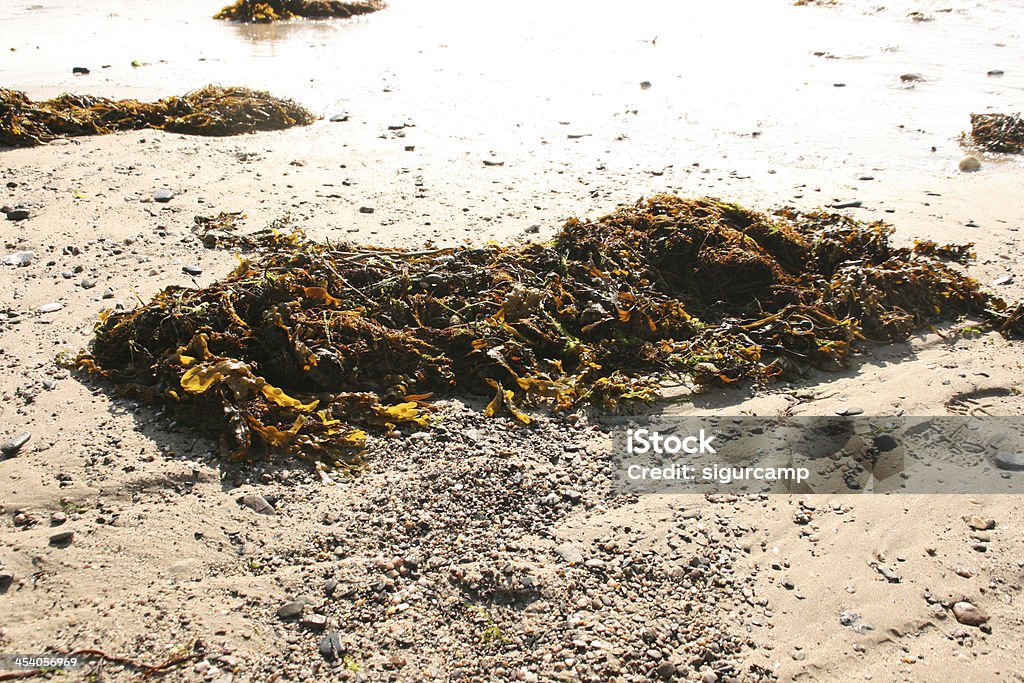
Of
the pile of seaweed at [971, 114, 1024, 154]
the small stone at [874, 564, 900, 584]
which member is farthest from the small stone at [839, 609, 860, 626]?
the pile of seaweed at [971, 114, 1024, 154]

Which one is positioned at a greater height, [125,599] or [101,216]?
[101,216]

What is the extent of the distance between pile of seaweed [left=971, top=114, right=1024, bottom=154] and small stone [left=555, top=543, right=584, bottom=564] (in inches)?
247

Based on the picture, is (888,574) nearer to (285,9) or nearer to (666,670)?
(666,670)

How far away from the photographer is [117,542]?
3.01m

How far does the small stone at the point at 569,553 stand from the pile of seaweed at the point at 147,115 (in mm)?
5721

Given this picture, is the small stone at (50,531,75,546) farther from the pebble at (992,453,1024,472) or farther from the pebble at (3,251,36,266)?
the pebble at (992,453,1024,472)

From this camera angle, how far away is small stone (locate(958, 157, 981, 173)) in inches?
273

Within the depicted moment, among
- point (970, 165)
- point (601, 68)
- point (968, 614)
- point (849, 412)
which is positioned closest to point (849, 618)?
point (968, 614)

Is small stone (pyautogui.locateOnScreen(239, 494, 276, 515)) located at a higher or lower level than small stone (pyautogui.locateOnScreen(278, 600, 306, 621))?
higher

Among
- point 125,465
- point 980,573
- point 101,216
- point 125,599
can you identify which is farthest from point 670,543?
point 101,216

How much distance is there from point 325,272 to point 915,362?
3.14 meters

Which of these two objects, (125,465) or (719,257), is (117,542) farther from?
(719,257)

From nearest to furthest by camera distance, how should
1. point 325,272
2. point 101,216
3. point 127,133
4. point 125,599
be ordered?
1. point 125,599
2. point 325,272
3. point 101,216
4. point 127,133

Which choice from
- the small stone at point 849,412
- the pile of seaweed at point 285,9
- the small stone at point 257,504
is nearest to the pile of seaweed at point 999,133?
the small stone at point 849,412
